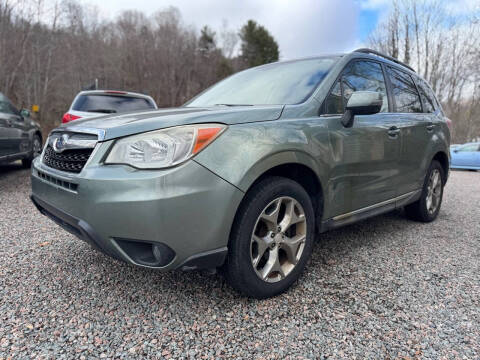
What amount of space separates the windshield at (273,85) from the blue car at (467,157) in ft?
42.8

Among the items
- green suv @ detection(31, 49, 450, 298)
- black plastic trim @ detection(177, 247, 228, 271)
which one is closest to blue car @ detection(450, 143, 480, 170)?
green suv @ detection(31, 49, 450, 298)

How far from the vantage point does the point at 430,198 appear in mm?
3898

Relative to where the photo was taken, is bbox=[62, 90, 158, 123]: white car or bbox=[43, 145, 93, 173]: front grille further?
bbox=[62, 90, 158, 123]: white car

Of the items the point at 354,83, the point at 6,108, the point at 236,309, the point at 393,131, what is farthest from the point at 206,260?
the point at 6,108

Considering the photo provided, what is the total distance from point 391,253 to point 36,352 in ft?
8.80

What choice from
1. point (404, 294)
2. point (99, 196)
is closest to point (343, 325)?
point (404, 294)

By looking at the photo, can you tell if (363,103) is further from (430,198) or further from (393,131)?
(430,198)

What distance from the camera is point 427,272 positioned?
8.32 ft

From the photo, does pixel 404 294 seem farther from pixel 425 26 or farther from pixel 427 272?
pixel 425 26

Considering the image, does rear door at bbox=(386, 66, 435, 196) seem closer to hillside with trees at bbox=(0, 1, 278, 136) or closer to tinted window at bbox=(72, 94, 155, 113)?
tinted window at bbox=(72, 94, 155, 113)

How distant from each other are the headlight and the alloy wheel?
57 centimetres

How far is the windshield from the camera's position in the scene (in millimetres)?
2430

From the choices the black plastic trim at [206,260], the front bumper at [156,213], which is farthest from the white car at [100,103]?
the black plastic trim at [206,260]

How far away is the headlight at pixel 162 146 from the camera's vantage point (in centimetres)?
164
